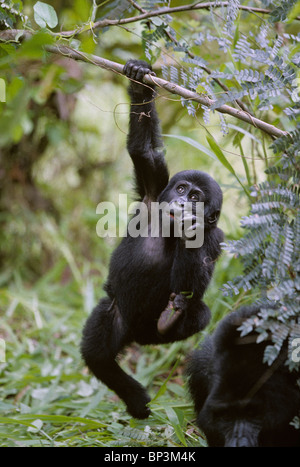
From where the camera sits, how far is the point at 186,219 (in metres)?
3.34

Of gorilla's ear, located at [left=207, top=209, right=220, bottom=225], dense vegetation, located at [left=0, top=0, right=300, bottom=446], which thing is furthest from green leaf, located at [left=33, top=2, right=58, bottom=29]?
gorilla's ear, located at [left=207, top=209, right=220, bottom=225]

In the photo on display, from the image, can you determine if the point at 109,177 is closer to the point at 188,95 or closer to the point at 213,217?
the point at 213,217

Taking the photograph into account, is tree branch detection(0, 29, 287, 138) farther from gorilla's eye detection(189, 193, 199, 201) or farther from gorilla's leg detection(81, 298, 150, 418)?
gorilla's leg detection(81, 298, 150, 418)

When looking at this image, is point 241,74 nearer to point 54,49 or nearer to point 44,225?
point 54,49

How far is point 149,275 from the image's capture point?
3.62 meters

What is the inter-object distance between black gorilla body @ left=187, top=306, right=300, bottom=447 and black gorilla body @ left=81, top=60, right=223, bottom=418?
640 millimetres

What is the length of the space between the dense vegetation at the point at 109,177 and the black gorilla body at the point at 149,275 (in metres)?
0.22

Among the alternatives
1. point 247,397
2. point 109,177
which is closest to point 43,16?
point 247,397

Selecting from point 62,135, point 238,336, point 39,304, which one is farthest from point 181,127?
point 238,336

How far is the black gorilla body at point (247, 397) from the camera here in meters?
2.65

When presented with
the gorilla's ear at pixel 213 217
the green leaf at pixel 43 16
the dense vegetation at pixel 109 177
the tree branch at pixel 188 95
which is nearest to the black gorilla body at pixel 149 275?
the gorilla's ear at pixel 213 217

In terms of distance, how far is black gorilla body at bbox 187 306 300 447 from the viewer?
265 centimetres

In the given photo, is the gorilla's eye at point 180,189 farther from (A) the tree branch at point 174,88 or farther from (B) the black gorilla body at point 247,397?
(B) the black gorilla body at point 247,397

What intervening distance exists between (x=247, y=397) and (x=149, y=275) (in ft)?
3.97
